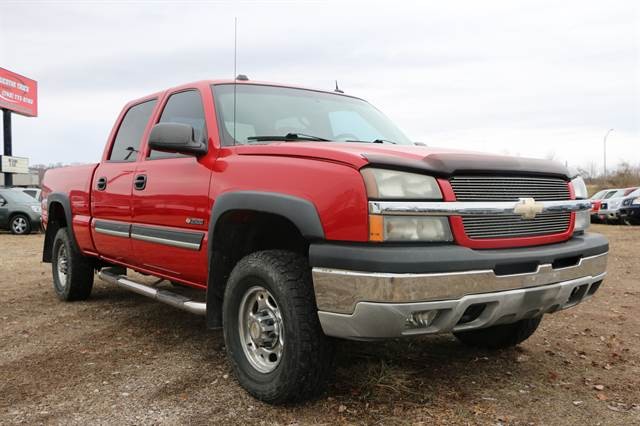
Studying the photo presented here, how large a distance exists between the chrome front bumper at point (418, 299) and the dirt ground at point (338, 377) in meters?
0.58

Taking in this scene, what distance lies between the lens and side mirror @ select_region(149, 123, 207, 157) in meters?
3.43

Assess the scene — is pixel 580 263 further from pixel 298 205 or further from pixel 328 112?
pixel 328 112

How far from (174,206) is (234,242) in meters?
0.64

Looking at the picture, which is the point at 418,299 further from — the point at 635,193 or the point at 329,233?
the point at 635,193

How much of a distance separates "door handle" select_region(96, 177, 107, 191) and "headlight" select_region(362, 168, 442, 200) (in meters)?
3.13

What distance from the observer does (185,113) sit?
4.19 meters

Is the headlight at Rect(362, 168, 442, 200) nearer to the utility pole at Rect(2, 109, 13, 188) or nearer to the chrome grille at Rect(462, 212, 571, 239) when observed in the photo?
the chrome grille at Rect(462, 212, 571, 239)

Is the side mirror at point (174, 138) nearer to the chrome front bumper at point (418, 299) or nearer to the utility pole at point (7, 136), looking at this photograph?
the chrome front bumper at point (418, 299)

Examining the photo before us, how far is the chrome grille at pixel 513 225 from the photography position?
8.93ft

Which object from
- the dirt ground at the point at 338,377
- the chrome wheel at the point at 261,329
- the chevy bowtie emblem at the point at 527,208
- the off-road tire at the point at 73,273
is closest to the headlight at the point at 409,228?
the chevy bowtie emblem at the point at 527,208

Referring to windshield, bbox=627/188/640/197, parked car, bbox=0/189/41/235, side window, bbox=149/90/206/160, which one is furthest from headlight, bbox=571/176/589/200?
windshield, bbox=627/188/640/197

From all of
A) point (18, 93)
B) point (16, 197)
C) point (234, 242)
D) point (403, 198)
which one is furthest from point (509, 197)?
point (18, 93)

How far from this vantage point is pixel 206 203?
3473mm

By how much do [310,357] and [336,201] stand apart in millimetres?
813
